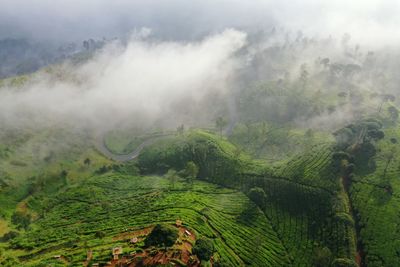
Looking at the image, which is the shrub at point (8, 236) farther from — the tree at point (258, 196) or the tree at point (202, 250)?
the tree at point (258, 196)

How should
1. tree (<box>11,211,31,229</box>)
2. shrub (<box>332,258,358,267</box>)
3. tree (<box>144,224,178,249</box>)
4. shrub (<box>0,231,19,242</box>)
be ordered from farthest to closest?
tree (<box>11,211,31,229</box>), shrub (<box>0,231,19,242</box>), shrub (<box>332,258,358,267</box>), tree (<box>144,224,178,249</box>)

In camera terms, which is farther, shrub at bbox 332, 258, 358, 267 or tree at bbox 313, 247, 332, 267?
tree at bbox 313, 247, 332, 267

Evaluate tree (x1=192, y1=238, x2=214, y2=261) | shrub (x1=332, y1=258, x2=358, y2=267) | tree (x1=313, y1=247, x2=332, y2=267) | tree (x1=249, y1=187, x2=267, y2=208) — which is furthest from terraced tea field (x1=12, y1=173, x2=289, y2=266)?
shrub (x1=332, y1=258, x2=358, y2=267)

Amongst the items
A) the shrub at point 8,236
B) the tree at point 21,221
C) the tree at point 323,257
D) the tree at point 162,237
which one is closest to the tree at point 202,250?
the tree at point 162,237

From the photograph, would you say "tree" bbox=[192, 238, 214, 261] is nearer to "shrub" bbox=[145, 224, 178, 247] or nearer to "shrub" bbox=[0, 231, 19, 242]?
"shrub" bbox=[145, 224, 178, 247]

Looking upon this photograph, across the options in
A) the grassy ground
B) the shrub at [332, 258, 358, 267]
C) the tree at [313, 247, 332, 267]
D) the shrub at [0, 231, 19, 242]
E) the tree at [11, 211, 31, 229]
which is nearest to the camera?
the shrub at [332, 258, 358, 267]

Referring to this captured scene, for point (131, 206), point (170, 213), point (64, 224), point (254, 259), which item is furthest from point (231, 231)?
point (64, 224)

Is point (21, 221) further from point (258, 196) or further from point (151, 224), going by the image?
point (258, 196)
